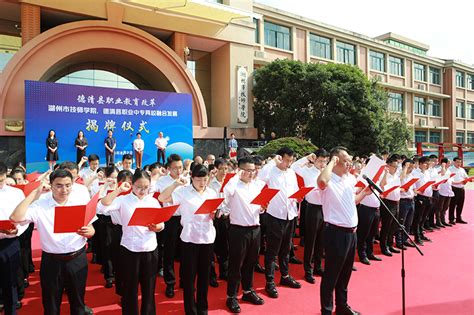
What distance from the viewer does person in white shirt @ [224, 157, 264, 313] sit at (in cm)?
357

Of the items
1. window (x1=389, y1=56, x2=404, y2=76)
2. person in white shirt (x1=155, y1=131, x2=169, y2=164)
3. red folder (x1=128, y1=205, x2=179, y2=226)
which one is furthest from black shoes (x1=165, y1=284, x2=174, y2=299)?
window (x1=389, y1=56, x2=404, y2=76)

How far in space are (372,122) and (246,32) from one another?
6.74m

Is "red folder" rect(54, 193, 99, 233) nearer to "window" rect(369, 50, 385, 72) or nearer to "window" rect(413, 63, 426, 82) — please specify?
"window" rect(369, 50, 385, 72)

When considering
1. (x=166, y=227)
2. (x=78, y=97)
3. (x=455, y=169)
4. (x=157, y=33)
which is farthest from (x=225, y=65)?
(x=166, y=227)

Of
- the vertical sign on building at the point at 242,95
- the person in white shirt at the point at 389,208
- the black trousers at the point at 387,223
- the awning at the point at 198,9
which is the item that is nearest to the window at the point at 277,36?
the vertical sign on building at the point at 242,95

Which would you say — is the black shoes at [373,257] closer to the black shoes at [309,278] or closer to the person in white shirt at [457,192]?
the black shoes at [309,278]

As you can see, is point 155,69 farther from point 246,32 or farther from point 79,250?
point 79,250

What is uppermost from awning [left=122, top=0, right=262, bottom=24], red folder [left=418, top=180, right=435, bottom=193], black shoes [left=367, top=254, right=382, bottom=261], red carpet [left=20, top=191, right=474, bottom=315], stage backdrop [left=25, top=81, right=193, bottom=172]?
awning [left=122, top=0, right=262, bottom=24]

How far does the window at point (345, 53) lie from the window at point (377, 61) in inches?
84.0

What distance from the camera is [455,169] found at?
808 cm

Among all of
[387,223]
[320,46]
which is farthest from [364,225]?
[320,46]

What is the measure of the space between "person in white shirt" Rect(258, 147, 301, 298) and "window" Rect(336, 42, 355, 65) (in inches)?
788

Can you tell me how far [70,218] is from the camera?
2500 mm

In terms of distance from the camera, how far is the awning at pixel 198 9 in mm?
12620
